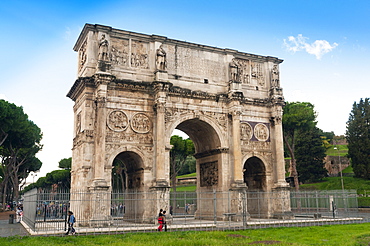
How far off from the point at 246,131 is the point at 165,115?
631cm

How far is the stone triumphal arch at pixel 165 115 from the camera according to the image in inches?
816

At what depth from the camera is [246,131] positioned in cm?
2531

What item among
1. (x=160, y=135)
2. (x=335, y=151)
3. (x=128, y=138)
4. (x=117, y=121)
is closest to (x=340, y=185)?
(x=335, y=151)

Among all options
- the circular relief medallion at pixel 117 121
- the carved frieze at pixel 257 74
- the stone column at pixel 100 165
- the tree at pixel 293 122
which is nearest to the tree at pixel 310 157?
the tree at pixel 293 122

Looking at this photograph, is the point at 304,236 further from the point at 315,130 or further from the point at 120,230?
the point at 315,130

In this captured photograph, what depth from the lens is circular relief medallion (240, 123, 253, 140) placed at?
25.1 m

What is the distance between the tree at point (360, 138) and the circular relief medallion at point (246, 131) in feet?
85.4

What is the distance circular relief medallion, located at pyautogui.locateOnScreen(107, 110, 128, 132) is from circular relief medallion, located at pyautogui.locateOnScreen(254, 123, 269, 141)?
9.65m

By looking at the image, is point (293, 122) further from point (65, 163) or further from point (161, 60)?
point (65, 163)

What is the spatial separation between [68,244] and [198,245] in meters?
4.59

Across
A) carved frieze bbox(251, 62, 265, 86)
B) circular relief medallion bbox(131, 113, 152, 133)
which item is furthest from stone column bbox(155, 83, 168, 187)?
carved frieze bbox(251, 62, 265, 86)

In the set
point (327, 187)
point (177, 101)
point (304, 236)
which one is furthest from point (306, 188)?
point (304, 236)

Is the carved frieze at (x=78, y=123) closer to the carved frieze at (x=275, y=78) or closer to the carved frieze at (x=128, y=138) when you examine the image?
the carved frieze at (x=128, y=138)

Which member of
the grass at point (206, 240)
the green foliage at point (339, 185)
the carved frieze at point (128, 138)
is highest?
the carved frieze at point (128, 138)
